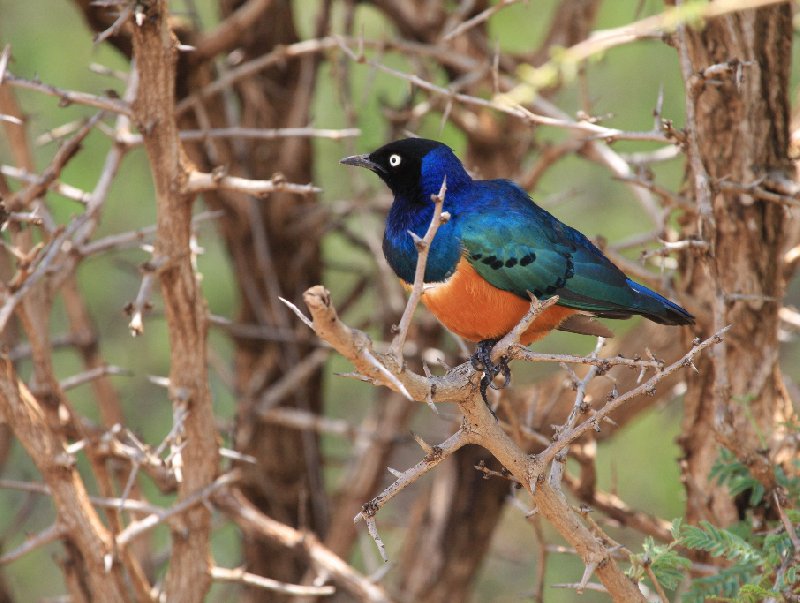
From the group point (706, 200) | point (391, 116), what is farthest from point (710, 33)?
point (391, 116)

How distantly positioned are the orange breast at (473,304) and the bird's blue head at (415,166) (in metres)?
0.55

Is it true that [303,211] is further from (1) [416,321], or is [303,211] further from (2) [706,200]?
(2) [706,200]

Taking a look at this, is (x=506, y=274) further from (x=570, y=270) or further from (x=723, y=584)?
(x=723, y=584)

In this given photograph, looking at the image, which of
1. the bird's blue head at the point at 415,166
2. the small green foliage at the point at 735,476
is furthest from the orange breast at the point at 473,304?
the small green foliage at the point at 735,476

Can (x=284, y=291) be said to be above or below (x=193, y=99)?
below

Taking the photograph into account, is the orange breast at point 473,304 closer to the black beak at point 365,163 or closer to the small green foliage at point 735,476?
the black beak at point 365,163

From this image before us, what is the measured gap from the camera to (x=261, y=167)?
19.9 feet

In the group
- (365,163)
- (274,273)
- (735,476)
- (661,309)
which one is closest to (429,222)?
(365,163)

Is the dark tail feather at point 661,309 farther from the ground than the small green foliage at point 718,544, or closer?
farther from the ground

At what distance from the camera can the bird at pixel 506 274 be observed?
3.72m

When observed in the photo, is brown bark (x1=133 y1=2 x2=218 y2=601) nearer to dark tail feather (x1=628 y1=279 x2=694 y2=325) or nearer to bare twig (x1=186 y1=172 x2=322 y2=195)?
bare twig (x1=186 y1=172 x2=322 y2=195)

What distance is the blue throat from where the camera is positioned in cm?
373

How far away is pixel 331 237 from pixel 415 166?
4.38m

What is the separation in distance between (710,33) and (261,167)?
293 centimetres
